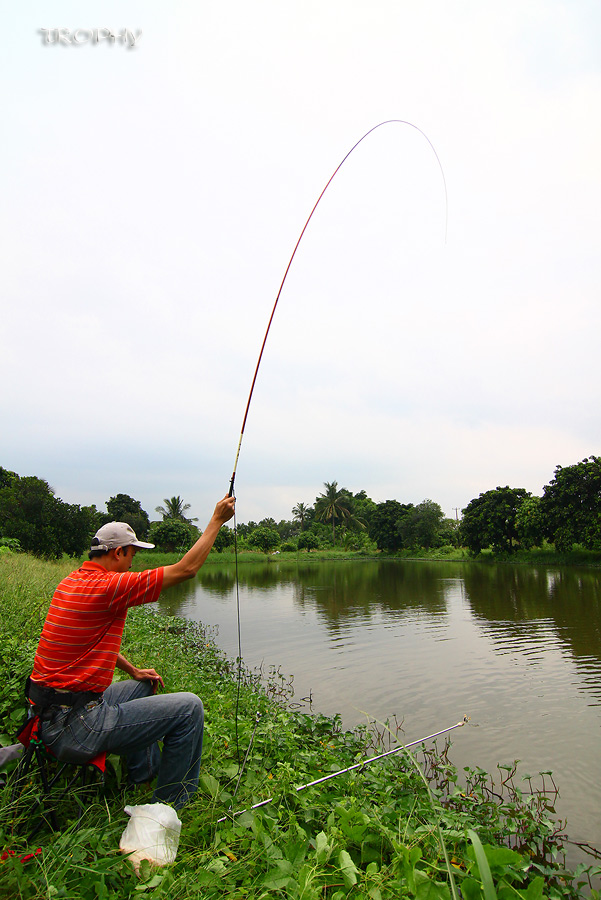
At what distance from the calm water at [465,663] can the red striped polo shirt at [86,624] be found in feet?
10.8

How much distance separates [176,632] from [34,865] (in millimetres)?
12377

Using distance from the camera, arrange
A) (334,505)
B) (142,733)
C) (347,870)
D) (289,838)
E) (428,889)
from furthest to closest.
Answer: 1. (334,505)
2. (142,733)
3. (289,838)
4. (347,870)
5. (428,889)

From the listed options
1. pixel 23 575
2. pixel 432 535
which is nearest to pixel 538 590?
pixel 23 575

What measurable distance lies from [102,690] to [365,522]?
72.7m

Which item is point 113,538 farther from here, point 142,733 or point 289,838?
point 289,838

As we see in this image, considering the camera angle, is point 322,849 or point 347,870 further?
point 322,849

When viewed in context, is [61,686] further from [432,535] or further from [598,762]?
[432,535]

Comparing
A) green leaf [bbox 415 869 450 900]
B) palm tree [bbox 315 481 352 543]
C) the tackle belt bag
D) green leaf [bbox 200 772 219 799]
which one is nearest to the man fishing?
the tackle belt bag

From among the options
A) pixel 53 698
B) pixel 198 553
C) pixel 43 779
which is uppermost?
pixel 198 553

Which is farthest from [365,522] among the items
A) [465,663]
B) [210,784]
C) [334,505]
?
[210,784]

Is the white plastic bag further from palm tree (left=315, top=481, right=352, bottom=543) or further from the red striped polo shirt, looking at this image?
palm tree (left=315, top=481, right=352, bottom=543)

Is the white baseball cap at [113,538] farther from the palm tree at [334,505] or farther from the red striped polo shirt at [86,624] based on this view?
the palm tree at [334,505]

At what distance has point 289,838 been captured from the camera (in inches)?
101

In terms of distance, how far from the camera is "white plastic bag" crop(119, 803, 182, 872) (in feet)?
7.63
